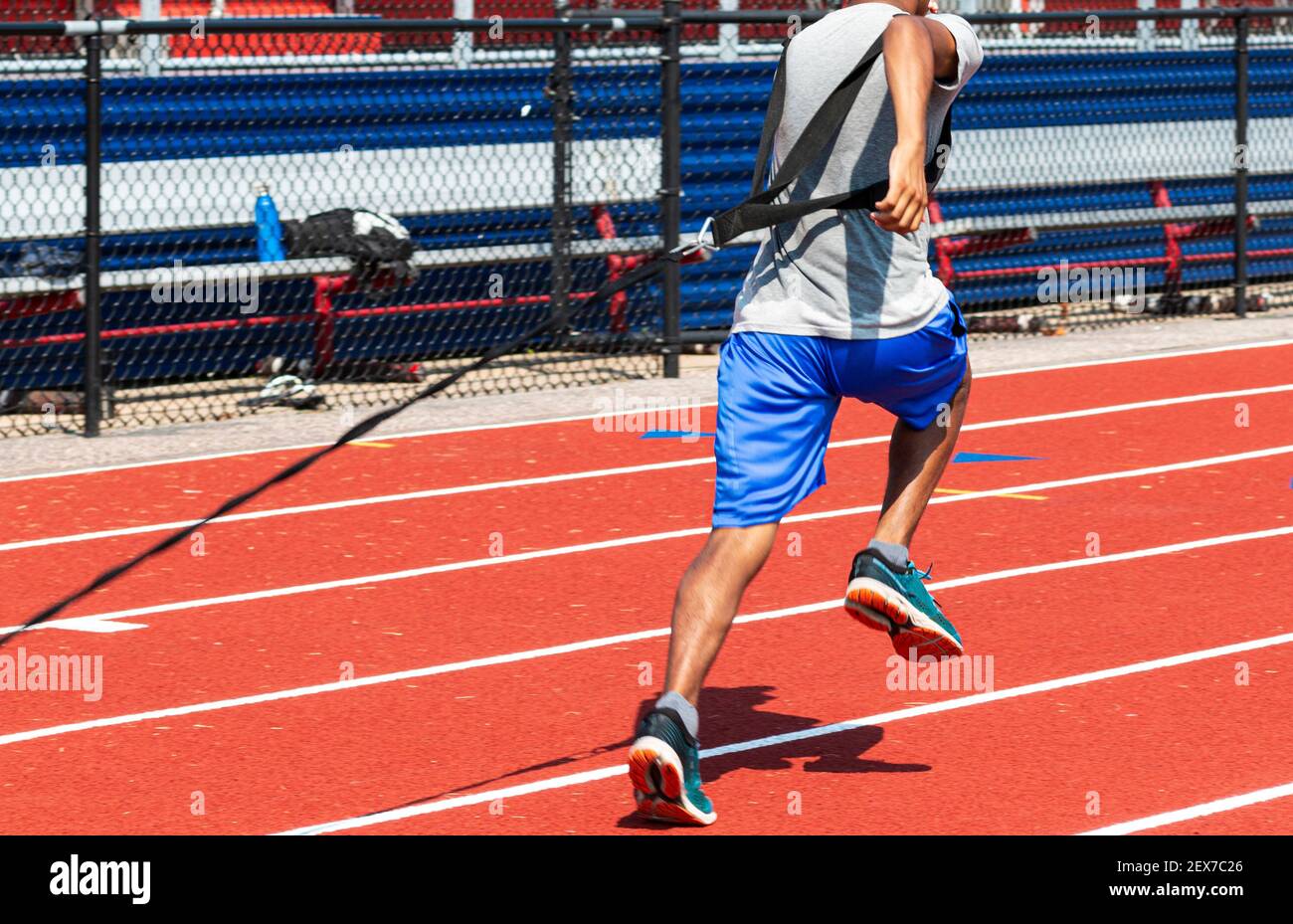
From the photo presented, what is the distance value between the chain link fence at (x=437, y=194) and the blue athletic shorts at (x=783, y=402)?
6652 millimetres

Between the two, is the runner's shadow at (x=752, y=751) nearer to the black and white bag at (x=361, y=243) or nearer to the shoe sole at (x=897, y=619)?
the shoe sole at (x=897, y=619)

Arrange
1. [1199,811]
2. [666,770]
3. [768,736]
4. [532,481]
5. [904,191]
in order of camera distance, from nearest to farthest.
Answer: [904,191], [666,770], [1199,811], [768,736], [532,481]

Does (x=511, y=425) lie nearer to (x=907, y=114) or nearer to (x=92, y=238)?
(x=92, y=238)

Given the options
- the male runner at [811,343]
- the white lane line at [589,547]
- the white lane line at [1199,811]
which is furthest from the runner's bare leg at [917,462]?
the white lane line at [589,547]

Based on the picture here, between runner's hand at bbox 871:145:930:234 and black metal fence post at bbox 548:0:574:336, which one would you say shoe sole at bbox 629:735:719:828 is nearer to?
runner's hand at bbox 871:145:930:234

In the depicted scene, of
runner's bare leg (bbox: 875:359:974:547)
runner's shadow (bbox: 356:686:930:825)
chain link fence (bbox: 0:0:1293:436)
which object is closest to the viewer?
runner's bare leg (bbox: 875:359:974:547)

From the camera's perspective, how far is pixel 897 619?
5367mm

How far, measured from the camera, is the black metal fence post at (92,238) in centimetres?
1112

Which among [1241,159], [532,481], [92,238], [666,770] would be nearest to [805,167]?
[666,770]

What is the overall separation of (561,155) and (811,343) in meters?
9.06

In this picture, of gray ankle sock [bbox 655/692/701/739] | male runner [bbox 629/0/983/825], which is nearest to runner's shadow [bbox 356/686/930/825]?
gray ankle sock [bbox 655/692/701/739]

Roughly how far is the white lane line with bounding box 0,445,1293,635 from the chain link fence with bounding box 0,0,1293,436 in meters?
3.08

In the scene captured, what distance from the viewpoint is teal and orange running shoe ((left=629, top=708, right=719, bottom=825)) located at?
4.97m
